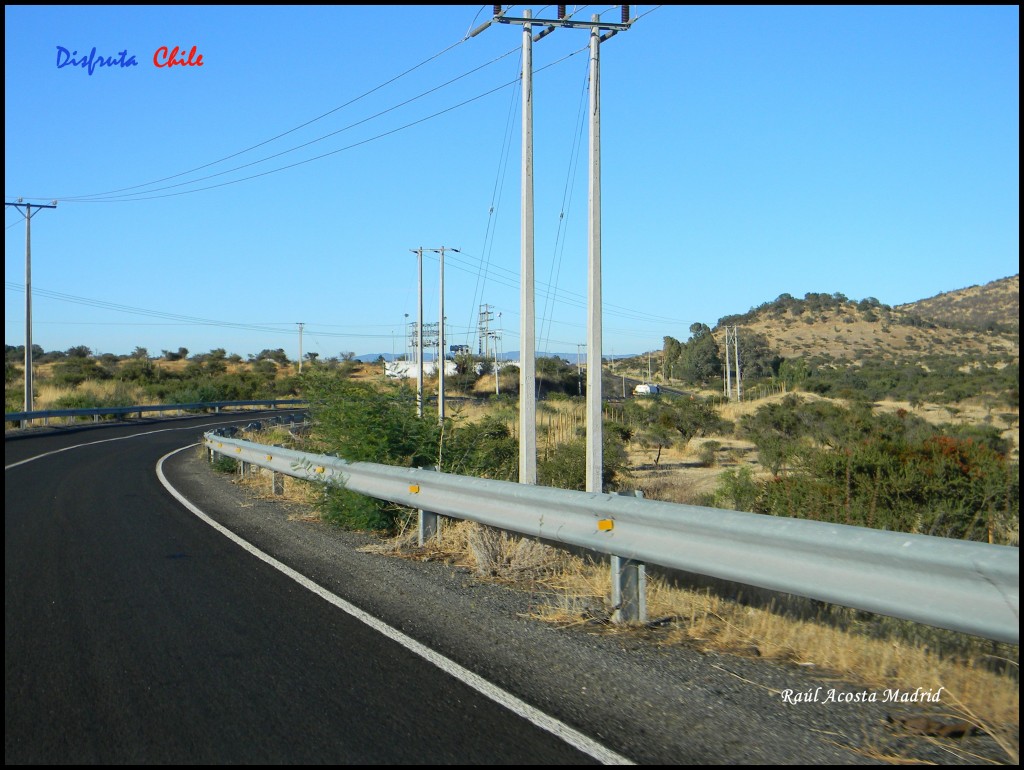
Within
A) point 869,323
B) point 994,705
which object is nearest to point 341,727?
point 994,705

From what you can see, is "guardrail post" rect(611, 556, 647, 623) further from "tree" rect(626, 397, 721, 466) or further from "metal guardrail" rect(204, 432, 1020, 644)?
"tree" rect(626, 397, 721, 466)

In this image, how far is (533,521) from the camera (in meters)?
7.96

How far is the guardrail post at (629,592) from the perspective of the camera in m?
6.92

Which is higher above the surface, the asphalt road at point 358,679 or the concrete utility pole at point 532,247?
the concrete utility pole at point 532,247

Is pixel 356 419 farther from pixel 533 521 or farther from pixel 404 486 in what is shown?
pixel 533 521

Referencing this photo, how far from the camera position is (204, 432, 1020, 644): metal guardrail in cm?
447

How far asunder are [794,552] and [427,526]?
5.57m

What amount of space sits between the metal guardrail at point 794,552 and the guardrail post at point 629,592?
107 millimetres

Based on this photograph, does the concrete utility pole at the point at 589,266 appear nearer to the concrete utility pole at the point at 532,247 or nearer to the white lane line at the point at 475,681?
the concrete utility pole at the point at 532,247

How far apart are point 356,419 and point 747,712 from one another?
318 inches

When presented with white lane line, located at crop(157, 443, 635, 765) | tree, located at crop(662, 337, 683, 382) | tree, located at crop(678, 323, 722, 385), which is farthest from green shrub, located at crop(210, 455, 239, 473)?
tree, located at crop(662, 337, 683, 382)

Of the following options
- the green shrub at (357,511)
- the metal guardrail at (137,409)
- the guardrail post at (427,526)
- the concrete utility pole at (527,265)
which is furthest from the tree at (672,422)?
the guardrail post at (427,526)

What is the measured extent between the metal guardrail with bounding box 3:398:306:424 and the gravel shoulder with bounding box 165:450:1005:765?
16850mm

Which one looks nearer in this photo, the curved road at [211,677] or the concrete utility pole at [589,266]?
the curved road at [211,677]
